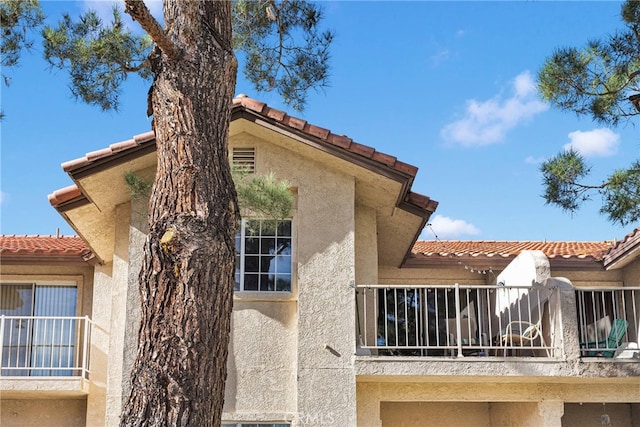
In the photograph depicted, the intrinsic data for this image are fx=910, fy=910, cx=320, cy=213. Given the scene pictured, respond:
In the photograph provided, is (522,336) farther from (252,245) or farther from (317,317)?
(252,245)

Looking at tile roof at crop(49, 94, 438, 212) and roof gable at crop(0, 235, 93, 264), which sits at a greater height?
tile roof at crop(49, 94, 438, 212)

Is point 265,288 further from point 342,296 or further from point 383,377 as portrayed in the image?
point 383,377

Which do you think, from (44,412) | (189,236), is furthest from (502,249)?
(189,236)

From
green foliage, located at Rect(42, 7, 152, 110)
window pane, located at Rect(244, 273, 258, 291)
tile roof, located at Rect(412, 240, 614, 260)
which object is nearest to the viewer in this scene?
green foliage, located at Rect(42, 7, 152, 110)

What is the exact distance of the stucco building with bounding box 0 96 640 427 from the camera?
1401 cm

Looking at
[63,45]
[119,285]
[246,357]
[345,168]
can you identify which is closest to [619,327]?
[345,168]

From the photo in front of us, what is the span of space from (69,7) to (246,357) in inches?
230

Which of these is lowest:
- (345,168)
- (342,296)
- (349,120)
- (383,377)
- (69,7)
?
(383,377)

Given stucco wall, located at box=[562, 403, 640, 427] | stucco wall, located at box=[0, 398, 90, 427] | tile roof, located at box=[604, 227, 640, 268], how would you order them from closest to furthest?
tile roof, located at box=[604, 227, 640, 268] < stucco wall, located at box=[0, 398, 90, 427] < stucco wall, located at box=[562, 403, 640, 427]

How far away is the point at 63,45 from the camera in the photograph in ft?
37.0

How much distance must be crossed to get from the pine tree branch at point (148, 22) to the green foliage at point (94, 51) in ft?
6.62

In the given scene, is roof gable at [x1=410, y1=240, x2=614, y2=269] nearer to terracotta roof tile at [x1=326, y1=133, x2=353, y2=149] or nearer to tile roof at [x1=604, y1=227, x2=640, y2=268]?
tile roof at [x1=604, y1=227, x2=640, y2=268]

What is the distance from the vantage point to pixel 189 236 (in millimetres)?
8523

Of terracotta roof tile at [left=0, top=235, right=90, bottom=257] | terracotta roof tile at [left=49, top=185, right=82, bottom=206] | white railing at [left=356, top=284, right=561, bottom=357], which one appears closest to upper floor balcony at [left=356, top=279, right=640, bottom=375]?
white railing at [left=356, top=284, right=561, bottom=357]
